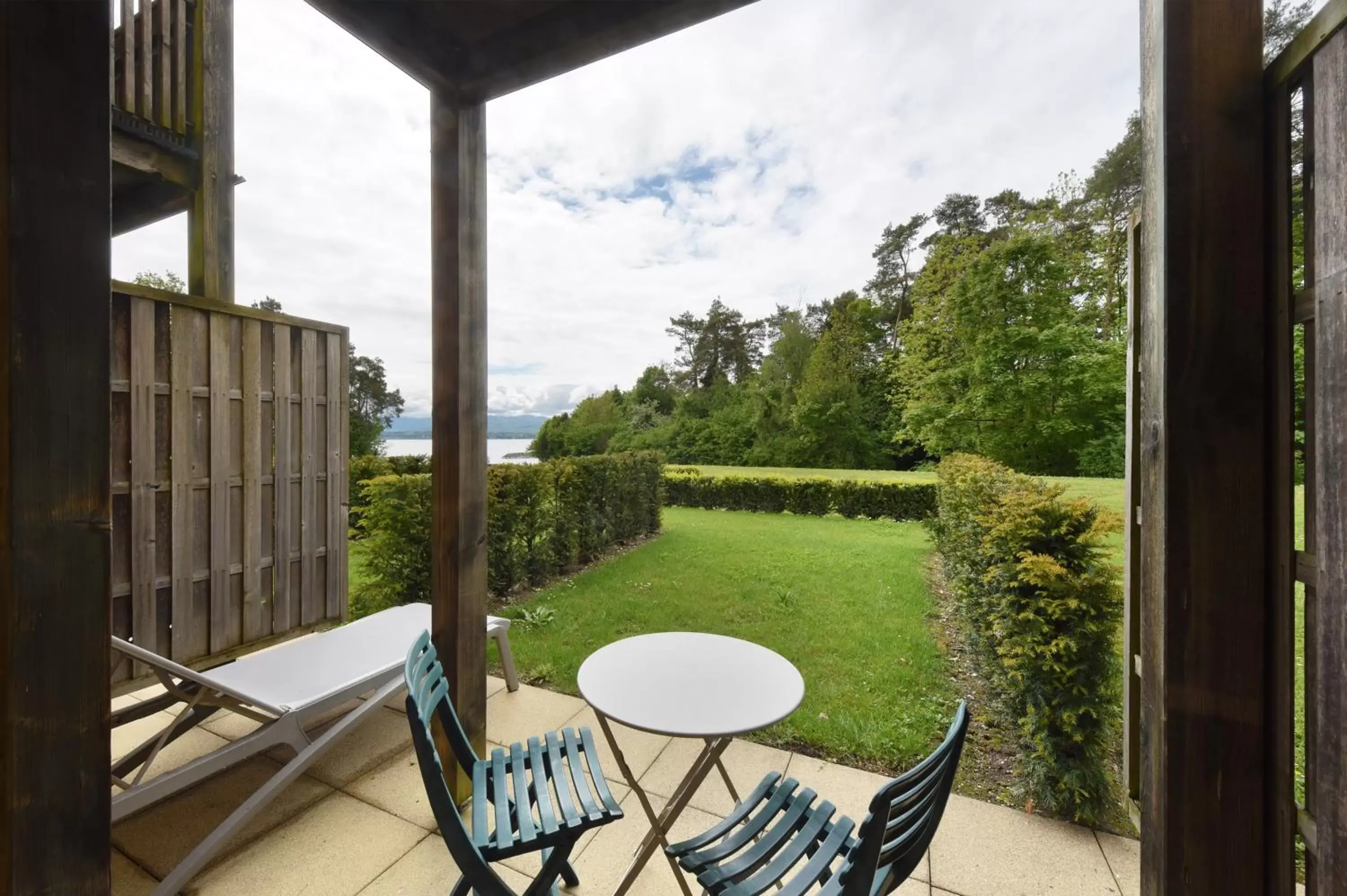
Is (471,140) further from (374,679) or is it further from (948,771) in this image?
(948,771)

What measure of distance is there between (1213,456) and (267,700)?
278 cm

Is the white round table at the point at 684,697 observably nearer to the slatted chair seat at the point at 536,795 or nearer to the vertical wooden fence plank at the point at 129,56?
the slatted chair seat at the point at 536,795

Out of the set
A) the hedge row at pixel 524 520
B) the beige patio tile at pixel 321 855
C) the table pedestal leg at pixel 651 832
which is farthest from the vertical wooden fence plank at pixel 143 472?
the table pedestal leg at pixel 651 832

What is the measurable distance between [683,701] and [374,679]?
1.43 m

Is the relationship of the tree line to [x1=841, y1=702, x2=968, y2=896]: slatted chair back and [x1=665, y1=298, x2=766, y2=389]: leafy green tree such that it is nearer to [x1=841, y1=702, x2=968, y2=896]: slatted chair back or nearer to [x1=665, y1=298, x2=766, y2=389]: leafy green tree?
[x1=841, y1=702, x2=968, y2=896]: slatted chair back

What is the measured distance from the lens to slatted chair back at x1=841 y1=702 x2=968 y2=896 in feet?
3.04

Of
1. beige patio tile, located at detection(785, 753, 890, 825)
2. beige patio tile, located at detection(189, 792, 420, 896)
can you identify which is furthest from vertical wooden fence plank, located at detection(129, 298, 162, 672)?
beige patio tile, located at detection(785, 753, 890, 825)

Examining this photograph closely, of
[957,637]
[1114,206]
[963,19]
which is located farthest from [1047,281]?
[957,637]

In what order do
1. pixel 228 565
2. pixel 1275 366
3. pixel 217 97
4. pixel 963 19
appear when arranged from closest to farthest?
pixel 1275 366
pixel 228 565
pixel 217 97
pixel 963 19

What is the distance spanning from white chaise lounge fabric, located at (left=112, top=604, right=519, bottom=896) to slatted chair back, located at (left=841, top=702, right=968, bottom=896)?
172 cm

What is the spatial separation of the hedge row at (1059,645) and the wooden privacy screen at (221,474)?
3.72 m

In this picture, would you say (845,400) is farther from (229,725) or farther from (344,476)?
(229,725)

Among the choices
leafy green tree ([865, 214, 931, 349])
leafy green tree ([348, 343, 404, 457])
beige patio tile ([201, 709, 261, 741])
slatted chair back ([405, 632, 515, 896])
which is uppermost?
leafy green tree ([865, 214, 931, 349])

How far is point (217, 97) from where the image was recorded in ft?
10.5
